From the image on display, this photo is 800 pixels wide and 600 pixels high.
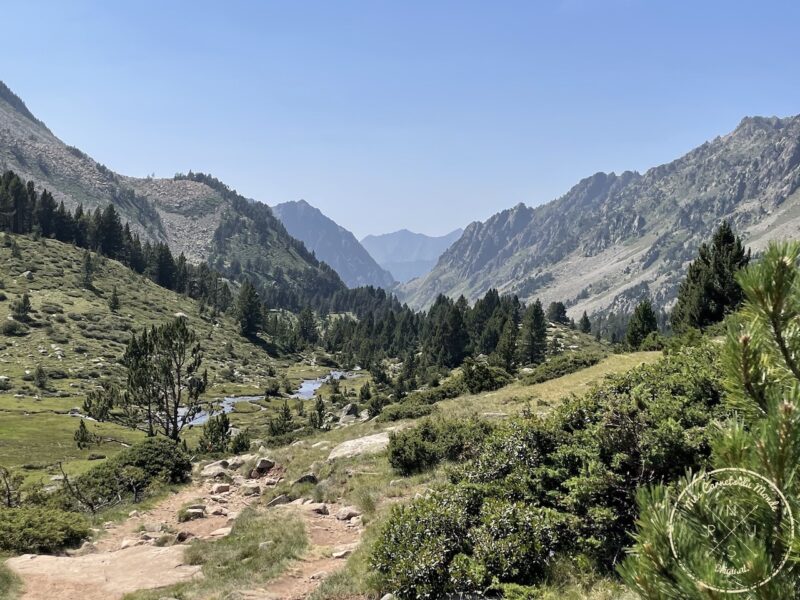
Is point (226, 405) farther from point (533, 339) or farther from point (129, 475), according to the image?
point (129, 475)

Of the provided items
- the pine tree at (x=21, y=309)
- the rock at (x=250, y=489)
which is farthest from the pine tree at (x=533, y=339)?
the pine tree at (x=21, y=309)

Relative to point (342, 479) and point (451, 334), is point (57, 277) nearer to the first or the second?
point (451, 334)

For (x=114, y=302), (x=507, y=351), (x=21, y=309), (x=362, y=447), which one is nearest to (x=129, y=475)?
(x=362, y=447)

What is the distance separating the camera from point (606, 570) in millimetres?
9383

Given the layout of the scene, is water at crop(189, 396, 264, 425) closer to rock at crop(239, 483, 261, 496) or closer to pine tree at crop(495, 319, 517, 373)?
pine tree at crop(495, 319, 517, 373)

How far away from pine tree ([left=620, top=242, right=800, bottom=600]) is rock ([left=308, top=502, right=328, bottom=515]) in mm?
17879

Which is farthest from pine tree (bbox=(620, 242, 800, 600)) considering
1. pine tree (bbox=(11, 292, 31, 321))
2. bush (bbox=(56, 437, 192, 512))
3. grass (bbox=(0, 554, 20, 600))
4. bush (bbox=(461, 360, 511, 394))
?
pine tree (bbox=(11, 292, 31, 321))

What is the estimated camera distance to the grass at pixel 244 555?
12.5m

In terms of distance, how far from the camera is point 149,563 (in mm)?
15391

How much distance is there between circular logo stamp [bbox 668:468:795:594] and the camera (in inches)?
110

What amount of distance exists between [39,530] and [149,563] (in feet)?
16.6

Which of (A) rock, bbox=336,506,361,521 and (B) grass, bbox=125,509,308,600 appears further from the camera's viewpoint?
(A) rock, bbox=336,506,361,521

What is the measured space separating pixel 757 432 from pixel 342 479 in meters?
22.2

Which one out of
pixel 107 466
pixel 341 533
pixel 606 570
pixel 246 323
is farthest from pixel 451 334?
pixel 606 570
